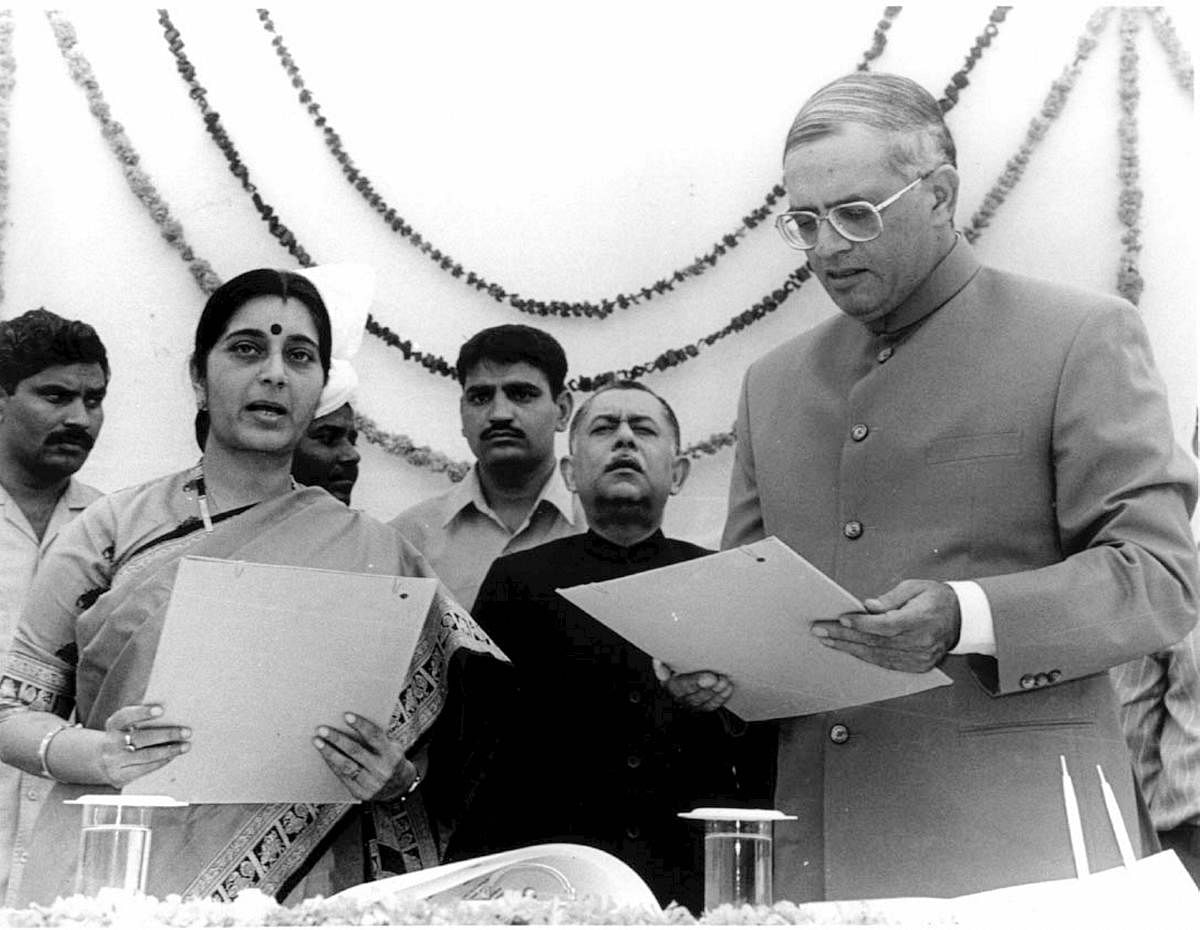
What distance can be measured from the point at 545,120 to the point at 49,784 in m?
1.52

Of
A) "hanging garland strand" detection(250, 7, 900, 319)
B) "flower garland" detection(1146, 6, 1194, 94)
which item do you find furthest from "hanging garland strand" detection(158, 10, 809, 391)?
"flower garland" detection(1146, 6, 1194, 94)

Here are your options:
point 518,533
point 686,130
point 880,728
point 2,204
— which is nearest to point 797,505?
point 880,728

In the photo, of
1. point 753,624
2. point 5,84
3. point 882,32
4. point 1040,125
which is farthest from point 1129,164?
point 5,84

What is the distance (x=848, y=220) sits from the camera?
7.84ft

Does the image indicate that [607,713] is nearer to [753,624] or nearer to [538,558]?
[538,558]

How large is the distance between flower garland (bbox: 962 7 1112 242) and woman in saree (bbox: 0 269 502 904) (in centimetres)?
124

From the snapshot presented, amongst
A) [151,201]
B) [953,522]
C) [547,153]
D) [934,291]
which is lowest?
[953,522]

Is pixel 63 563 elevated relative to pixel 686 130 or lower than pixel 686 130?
lower

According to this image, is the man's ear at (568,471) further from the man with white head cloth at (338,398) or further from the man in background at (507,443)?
the man with white head cloth at (338,398)

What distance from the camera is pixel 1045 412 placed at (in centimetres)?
229

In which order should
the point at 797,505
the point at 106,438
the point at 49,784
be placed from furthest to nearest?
the point at 106,438, the point at 49,784, the point at 797,505

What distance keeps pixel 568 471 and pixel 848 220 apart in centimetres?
85

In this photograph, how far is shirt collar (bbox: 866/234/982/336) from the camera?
2479 millimetres

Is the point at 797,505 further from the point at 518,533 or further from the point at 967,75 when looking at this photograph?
the point at 967,75
